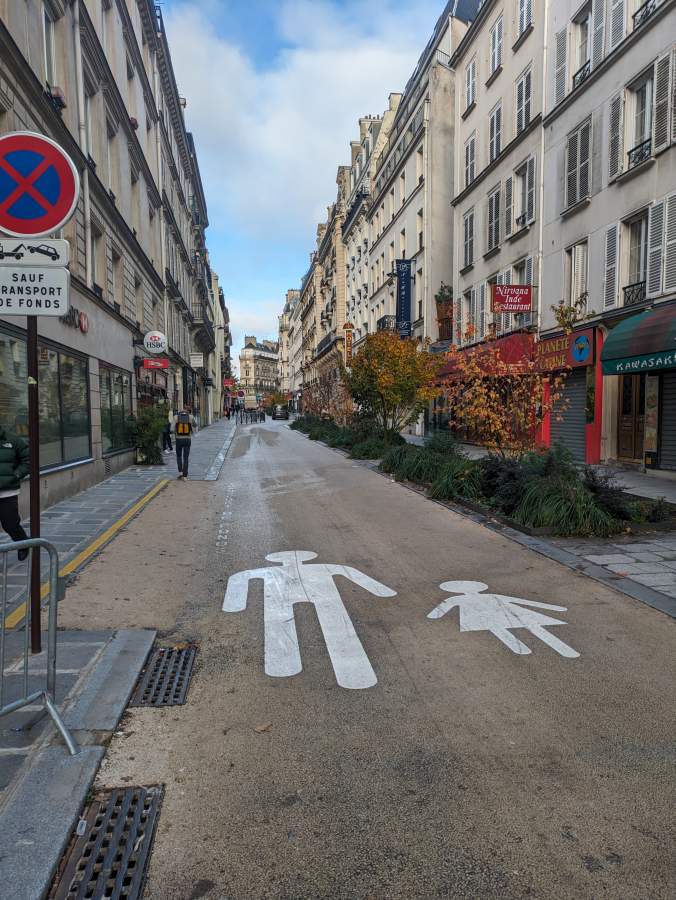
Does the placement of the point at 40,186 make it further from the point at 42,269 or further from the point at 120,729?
the point at 120,729

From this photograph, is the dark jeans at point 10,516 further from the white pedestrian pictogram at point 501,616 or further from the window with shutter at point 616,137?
the window with shutter at point 616,137

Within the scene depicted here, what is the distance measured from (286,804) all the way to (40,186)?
3.87m

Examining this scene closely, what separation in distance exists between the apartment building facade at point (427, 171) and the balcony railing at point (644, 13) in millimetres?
13233

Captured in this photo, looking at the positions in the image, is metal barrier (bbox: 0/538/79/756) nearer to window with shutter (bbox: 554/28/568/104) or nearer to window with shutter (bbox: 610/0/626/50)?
window with shutter (bbox: 610/0/626/50)

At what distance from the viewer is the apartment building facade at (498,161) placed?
63.2 ft

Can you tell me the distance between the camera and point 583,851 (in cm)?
238

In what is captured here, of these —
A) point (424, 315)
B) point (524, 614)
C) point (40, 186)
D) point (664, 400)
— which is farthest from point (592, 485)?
point (424, 315)

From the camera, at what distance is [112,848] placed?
2408 mm

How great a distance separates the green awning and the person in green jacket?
1075cm

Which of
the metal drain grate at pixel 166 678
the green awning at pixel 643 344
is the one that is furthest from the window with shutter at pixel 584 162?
the metal drain grate at pixel 166 678

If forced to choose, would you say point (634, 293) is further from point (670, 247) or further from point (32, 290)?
point (32, 290)

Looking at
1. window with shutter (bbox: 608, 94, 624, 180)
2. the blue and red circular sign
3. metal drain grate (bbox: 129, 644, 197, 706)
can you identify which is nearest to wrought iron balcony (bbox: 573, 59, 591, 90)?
window with shutter (bbox: 608, 94, 624, 180)

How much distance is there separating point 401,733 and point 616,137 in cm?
1637

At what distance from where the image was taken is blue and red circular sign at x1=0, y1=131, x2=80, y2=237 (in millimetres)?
3893
